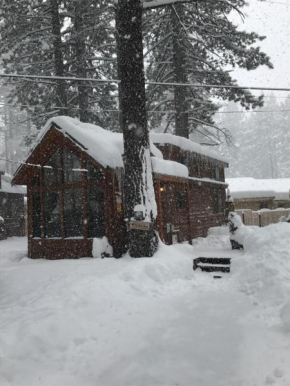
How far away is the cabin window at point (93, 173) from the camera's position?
39.6 feet

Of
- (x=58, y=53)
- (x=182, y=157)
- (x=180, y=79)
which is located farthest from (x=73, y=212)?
(x=58, y=53)

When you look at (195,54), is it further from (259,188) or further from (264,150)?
(264,150)

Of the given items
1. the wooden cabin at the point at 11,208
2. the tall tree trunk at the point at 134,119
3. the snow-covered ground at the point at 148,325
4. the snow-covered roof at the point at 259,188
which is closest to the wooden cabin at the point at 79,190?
the tall tree trunk at the point at 134,119

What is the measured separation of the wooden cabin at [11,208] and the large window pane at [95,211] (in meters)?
13.6

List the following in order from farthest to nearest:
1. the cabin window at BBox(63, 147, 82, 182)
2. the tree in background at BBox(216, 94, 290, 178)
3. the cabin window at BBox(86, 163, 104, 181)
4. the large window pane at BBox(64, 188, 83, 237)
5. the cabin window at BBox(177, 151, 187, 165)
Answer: the tree in background at BBox(216, 94, 290, 178) → the cabin window at BBox(177, 151, 187, 165) → the cabin window at BBox(63, 147, 82, 182) → the large window pane at BBox(64, 188, 83, 237) → the cabin window at BBox(86, 163, 104, 181)

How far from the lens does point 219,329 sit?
17.8 ft

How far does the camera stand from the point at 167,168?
13281 mm

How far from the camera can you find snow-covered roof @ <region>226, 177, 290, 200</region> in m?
30.7

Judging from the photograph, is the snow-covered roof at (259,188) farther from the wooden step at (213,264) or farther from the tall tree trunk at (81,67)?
the wooden step at (213,264)

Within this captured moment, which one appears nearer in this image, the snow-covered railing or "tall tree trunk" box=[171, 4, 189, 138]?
"tall tree trunk" box=[171, 4, 189, 138]

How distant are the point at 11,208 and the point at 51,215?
48.0 ft

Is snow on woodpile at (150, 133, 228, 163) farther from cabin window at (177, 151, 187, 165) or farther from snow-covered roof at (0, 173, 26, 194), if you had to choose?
snow-covered roof at (0, 173, 26, 194)

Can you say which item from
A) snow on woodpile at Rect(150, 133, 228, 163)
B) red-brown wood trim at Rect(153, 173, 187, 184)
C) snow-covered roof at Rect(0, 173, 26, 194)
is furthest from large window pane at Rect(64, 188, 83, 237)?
snow-covered roof at Rect(0, 173, 26, 194)

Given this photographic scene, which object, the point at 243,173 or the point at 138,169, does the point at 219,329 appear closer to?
the point at 138,169
